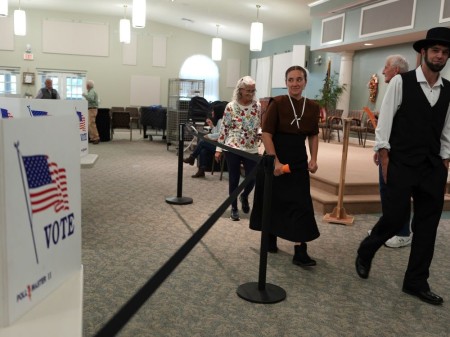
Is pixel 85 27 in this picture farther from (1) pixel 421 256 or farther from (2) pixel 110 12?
(1) pixel 421 256

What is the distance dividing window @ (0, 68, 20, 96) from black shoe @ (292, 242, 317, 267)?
14.0 m

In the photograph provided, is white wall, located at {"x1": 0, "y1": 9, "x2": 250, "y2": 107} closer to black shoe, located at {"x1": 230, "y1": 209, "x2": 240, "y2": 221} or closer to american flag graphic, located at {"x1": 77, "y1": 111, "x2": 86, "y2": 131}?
black shoe, located at {"x1": 230, "y1": 209, "x2": 240, "y2": 221}

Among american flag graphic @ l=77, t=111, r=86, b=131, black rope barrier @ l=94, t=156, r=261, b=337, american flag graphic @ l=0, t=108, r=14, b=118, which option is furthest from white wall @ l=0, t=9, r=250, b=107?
black rope barrier @ l=94, t=156, r=261, b=337

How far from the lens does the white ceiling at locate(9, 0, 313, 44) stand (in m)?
11.1

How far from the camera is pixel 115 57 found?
50.1ft

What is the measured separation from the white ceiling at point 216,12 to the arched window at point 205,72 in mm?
998

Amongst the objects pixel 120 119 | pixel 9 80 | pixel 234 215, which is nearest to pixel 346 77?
pixel 120 119

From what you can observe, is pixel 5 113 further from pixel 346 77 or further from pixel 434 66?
pixel 346 77

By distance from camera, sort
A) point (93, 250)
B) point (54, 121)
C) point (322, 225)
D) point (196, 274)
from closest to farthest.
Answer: point (54, 121)
point (196, 274)
point (93, 250)
point (322, 225)

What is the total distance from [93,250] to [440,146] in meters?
2.39

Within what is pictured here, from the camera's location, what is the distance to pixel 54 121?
3.24ft

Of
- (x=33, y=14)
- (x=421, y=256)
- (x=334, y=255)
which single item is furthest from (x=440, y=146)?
(x=33, y=14)

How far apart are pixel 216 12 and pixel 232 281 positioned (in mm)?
10951

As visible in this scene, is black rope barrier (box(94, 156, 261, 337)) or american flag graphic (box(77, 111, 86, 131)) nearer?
black rope barrier (box(94, 156, 261, 337))
